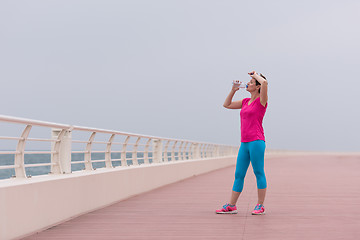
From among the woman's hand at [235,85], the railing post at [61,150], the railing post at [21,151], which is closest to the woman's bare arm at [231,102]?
the woman's hand at [235,85]

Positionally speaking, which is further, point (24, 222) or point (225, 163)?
point (225, 163)

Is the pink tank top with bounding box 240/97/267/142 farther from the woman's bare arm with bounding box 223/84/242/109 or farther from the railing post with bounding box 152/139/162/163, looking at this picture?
the railing post with bounding box 152/139/162/163

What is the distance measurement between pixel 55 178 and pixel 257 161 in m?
3.04

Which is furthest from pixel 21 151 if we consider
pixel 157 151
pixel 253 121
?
pixel 157 151

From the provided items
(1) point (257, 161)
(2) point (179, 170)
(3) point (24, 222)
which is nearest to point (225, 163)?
(2) point (179, 170)

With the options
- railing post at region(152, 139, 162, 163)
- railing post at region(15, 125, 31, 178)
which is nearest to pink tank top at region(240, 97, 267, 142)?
railing post at region(15, 125, 31, 178)

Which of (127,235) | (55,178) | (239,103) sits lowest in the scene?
(127,235)

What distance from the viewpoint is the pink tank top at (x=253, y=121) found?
938 centimetres

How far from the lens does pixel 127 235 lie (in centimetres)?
753

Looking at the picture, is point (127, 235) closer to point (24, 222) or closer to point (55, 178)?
point (24, 222)

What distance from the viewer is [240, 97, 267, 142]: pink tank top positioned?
369 inches

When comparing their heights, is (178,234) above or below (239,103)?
below

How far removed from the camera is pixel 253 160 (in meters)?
9.45

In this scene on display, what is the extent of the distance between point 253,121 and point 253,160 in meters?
0.60
